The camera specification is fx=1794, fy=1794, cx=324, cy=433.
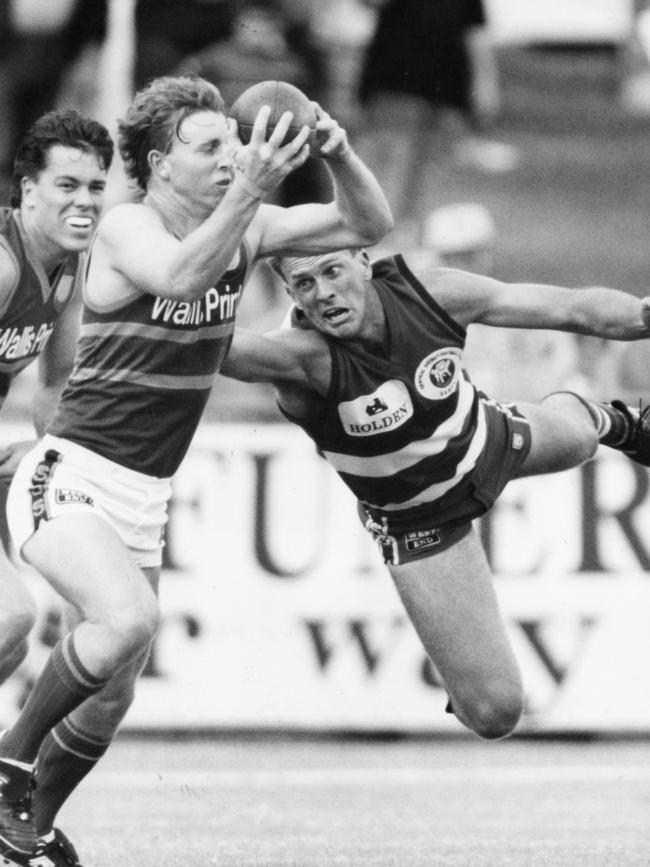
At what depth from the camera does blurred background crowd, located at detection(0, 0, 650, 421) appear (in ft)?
38.4

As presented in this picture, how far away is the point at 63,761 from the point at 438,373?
1.86m

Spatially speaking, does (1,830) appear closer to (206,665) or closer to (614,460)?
(206,665)

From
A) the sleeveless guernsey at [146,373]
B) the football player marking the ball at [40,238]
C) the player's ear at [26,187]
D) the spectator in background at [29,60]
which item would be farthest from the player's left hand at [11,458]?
the spectator in background at [29,60]

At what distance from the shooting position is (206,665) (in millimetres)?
9102

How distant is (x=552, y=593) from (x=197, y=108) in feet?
13.9

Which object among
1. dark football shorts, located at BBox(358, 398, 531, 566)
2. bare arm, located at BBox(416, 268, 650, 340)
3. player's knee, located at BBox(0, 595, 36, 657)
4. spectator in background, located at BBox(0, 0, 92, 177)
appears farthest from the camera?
spectator in background, located at BBox(0, 0, 92, 177)

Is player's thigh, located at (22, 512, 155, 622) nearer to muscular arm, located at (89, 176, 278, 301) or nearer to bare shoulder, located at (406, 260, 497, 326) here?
muscular arm, located at (89, 176, 278, 301)

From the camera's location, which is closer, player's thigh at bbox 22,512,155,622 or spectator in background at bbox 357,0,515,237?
player's thigh at bbox 22,512,155,622

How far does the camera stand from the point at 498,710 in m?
6.48

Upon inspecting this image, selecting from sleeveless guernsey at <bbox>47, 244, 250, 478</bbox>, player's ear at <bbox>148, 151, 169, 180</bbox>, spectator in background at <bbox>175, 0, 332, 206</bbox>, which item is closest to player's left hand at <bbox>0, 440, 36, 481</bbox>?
sleeveless guernsey at <bbox>47, 244, 250, 478</bbox>

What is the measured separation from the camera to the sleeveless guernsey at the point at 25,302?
6.07 meters

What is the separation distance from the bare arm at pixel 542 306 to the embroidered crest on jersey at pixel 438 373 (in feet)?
0.44

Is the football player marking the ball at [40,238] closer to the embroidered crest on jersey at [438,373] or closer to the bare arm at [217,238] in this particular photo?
the bare arm at [217,238]

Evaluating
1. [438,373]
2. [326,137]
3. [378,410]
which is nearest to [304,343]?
[378,410]
